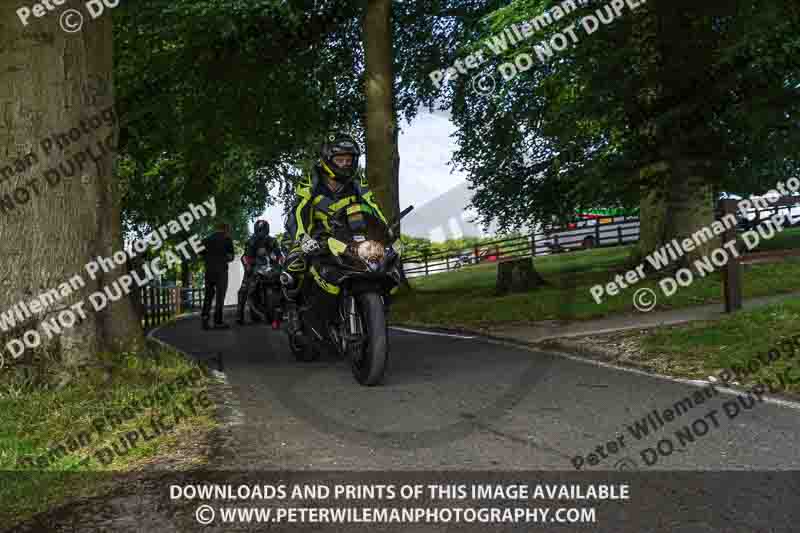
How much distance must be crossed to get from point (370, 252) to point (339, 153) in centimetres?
122

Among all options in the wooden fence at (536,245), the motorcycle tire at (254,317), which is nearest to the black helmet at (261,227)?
the motorcycle tire at (254,317)

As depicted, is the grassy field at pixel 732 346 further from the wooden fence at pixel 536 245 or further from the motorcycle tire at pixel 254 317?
the wooden fence at pixel 536 245

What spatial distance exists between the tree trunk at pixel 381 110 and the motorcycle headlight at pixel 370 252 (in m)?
11.0

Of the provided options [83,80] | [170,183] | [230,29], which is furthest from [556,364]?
[170,183]

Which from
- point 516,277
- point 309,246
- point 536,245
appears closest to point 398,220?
point 309,246

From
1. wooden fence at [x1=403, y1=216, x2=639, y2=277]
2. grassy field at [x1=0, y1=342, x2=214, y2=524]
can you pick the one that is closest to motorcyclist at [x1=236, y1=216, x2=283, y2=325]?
grassy field at [x1=0, y1=342, x2=214, y2=524]

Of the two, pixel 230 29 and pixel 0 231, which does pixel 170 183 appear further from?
pixel 0 231

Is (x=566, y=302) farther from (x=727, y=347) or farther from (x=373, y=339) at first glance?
(x=373, y=339)

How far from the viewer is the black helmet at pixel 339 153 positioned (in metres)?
7.73

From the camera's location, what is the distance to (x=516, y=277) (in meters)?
18.1

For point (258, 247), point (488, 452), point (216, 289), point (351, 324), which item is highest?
point (258, 247)

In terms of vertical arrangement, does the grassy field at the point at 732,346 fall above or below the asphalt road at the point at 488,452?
above

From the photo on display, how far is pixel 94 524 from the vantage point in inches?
148

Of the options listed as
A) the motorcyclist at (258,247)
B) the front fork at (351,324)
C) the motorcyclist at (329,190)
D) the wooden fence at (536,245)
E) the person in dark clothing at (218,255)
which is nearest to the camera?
the front fork at (351,324)
